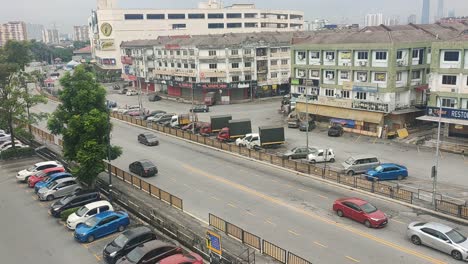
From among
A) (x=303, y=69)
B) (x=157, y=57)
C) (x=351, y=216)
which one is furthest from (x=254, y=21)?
(x=351, y=216)

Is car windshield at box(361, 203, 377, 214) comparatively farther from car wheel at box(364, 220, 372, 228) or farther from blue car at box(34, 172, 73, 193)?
Result: blue car at box(34, 172, 73, 193)

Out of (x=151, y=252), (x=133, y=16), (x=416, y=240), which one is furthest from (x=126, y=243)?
(x=133, y=16)

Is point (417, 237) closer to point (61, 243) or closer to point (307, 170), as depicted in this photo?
point (307, 170)

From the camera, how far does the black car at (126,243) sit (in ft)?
76.5

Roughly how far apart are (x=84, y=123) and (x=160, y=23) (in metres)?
103

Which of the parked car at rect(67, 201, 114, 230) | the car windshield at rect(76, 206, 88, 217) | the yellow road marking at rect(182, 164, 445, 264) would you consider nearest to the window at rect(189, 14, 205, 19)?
the yellow road marking at rect(182, 164, 445, 264)

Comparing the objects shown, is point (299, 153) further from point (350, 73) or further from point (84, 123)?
point (84, 123)

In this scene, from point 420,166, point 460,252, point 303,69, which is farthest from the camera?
point 303,69

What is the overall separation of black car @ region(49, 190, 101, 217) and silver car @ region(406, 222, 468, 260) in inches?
887

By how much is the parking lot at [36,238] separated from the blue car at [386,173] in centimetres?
2187

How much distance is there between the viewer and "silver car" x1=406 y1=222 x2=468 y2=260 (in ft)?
73.6

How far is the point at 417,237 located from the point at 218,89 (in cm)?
6223

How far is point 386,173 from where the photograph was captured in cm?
3631

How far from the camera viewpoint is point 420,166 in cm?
4062
